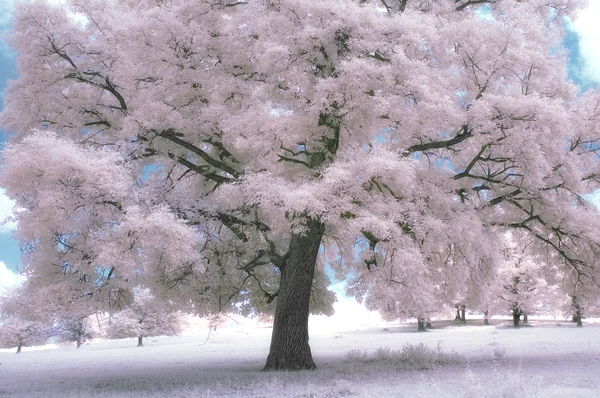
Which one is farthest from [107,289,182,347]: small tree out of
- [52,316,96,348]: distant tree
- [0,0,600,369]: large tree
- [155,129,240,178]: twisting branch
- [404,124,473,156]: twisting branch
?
[404,124,473,156]: twisting branch

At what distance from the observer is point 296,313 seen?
513 inches

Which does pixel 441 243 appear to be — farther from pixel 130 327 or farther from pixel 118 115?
pixel 130 327

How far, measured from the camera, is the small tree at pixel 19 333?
4600 cm

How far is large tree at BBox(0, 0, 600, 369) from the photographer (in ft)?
33.4

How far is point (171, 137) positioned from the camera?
13.5 metres

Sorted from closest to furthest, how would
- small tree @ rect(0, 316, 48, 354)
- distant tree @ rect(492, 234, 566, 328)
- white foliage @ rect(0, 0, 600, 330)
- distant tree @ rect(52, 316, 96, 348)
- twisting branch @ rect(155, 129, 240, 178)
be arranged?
white foliage @ rect(0, 0, 600, 330)
twisting branch @ rect(155, 129, 240, 178)
distant tree @ rect(492, 234, 566, 328)
small tree @ rect(0, 316, 48, 354)
distant tree @ rect(52, 316, 96, 348)

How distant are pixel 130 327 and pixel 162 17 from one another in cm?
3527

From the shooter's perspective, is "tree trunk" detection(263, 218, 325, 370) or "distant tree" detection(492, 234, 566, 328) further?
"distant tree" detection(492, 234, 566, 328)

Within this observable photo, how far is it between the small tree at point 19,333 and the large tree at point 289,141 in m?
38.8

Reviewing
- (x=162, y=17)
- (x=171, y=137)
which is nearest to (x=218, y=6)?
(x=162, y=17)

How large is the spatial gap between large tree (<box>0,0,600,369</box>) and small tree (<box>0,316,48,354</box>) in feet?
127

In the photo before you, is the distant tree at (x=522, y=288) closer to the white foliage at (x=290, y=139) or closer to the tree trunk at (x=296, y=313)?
the white foliage at (x=290, y=139)

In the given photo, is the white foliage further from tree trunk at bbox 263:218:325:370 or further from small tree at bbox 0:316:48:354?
small tree at bbox 0:316:48:354

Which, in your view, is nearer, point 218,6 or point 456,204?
point 456,204
